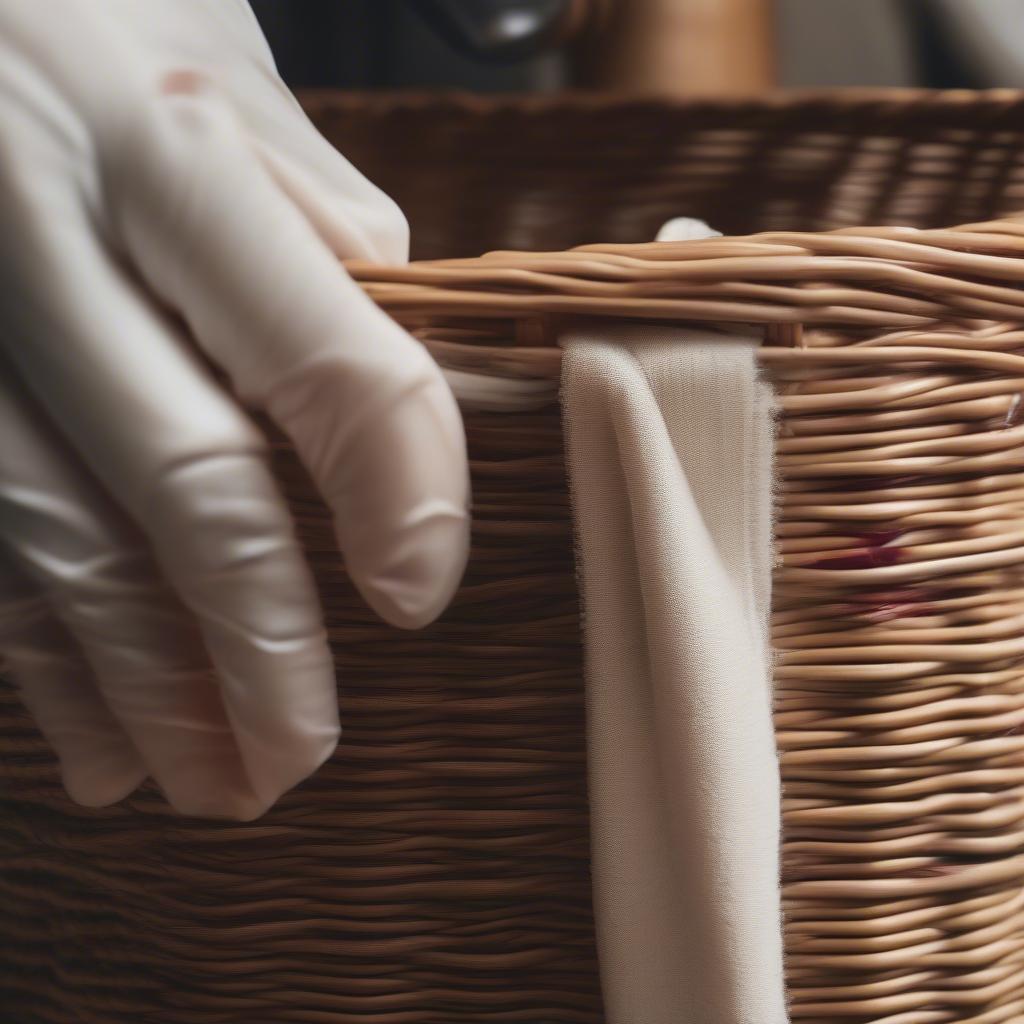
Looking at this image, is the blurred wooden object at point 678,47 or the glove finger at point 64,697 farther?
the blurred wooden object at point 678,47

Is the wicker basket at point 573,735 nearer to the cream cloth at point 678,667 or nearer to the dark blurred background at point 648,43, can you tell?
the cream cloth at point 678,667

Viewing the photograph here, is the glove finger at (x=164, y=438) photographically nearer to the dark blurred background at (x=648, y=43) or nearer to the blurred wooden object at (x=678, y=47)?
the dark blurred background at (x=648, y=43)

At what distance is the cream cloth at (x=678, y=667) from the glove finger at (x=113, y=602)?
0.10 metres

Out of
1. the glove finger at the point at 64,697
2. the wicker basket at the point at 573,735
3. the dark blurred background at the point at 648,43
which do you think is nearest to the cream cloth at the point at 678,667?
the wicker basket at the point at 573,735

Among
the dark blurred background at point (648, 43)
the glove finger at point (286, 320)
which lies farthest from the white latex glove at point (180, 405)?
the dark blurred background at point (648, 43)

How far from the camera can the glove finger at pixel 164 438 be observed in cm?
23

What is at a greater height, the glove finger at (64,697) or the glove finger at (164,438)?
the glove finger at (164,438)

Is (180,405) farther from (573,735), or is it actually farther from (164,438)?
(573,735)

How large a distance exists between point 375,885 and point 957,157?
557mm

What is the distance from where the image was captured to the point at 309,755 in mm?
267

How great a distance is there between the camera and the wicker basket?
0.89ft

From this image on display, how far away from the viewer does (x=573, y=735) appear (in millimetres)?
309

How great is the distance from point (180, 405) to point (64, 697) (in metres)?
0.09

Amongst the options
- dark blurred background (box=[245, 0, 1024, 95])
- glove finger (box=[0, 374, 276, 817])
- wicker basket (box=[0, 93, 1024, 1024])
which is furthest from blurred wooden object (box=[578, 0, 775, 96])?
glove finger (box=[0, 374, 276, 817])
